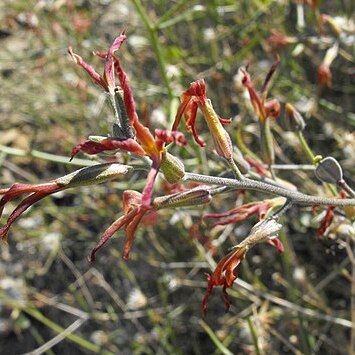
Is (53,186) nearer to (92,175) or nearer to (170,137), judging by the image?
(92,175)

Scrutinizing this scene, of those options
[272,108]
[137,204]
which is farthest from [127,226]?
[272,108]

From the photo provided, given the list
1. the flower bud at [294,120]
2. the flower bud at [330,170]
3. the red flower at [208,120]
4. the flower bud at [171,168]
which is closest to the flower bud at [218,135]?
the red flower at [208,120]

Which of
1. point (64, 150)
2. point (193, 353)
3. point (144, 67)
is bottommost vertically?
point (193, 353)

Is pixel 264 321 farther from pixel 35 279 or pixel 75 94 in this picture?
pixel 75 94

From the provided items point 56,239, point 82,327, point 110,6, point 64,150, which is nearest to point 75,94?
point 64,150

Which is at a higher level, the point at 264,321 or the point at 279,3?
the point at 279,3

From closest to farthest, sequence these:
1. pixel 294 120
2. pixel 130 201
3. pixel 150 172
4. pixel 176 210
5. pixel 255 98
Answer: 1. pixel 150 172
2. pixel 130 201
3. pixel 255 98
4. pixel 294 120
5. pixel 176 210

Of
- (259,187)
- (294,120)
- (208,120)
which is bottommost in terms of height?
(294,120)

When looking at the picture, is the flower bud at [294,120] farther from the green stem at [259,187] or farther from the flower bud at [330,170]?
the green stem at [259,187]

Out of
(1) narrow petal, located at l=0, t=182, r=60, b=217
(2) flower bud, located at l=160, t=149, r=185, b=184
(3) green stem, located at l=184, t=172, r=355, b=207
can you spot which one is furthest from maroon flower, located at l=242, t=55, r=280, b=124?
(1) narrow petal, located at l=0, t=182, r=60, b=217
